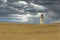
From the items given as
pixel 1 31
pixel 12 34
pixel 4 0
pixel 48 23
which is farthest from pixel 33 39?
pixel 4 0

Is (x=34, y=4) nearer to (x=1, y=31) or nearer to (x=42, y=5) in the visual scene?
(x=42, y=5)

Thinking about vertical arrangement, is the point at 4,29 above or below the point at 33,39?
above

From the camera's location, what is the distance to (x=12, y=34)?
1.99m

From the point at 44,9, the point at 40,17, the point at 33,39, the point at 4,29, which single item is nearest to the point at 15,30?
the point at 4,29

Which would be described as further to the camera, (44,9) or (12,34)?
(44,9)

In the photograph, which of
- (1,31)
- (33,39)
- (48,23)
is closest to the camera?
(33,39)

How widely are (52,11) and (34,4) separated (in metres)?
0.41

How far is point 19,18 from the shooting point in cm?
271

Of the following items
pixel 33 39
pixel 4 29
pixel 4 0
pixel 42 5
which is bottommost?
pixel 33 39

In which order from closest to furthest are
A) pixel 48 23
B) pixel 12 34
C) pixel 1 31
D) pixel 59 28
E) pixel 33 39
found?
pixel 33 39
pixel 12 34
pixel 1 31
pixel 59 28
pixel 48 23

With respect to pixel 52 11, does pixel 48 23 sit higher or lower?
lower

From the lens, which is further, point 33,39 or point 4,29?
point 4,29

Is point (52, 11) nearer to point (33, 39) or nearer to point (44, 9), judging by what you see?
point (44, 9)

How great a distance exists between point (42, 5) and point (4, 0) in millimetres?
805
